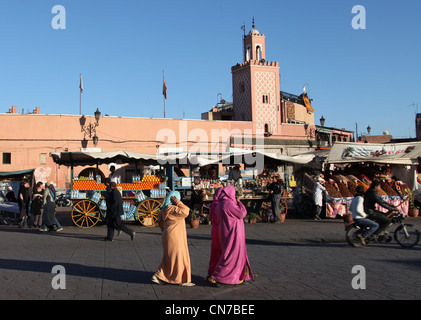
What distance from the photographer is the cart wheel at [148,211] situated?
53.6 feet

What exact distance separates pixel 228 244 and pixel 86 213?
10186 mm

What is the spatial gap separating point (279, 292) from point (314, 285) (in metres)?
0.66

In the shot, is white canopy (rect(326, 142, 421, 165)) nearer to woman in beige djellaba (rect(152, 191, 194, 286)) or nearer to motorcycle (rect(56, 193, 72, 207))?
woman in beige djellaba (rect(152, 191, 194, 286))

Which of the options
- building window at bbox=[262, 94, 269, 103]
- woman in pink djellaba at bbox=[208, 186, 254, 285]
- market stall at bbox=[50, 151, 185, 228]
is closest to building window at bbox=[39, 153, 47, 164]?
market stall at bbox=[50, 151, 185, 228]

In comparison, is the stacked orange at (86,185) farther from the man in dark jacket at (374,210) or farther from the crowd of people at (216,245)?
the crowd of people at (216,245)

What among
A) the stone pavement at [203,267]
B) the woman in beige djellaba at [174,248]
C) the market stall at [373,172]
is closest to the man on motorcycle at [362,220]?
the stone pavement at [203,267]

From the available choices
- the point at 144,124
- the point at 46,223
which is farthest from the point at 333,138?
the point at 46,223

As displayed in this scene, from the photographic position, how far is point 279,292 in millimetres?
6492

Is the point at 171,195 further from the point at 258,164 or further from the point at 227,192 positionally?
the point at 258,164

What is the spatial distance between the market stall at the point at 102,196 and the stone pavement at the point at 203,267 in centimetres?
169

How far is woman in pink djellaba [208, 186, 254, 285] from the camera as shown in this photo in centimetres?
693

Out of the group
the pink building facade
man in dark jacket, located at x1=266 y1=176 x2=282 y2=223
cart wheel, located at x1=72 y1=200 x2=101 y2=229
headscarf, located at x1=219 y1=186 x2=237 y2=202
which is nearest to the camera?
headscarf, located at x1=219 y1=186 x2=237 y2=202

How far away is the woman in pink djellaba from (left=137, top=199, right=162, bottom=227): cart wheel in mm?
9228
